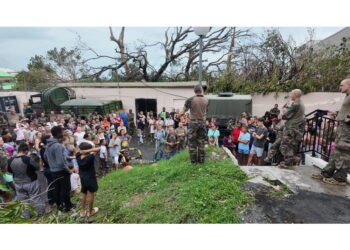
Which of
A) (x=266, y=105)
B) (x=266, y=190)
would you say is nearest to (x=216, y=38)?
(x=266, y=105)

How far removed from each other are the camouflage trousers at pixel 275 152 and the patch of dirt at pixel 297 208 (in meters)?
1.54

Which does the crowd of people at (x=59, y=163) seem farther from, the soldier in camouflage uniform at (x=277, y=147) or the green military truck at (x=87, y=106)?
the green military truck at (x=87, y=106)

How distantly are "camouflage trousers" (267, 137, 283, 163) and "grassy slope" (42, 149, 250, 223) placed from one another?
3.55 ft

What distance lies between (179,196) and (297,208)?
190 centimetres

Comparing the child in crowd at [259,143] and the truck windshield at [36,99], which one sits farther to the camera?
the truck windshield at [36,99]

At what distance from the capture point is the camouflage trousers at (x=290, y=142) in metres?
4.44

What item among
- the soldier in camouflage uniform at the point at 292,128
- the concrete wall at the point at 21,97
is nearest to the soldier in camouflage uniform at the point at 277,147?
the soldier in camouflage uniform at the point at 292,128

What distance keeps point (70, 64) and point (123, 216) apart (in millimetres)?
22382

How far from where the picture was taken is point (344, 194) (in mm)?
3510

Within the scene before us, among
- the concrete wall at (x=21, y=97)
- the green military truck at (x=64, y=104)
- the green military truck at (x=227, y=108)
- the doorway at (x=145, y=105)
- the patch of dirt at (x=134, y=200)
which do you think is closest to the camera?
the patch of dirt at (x=134, y=200)

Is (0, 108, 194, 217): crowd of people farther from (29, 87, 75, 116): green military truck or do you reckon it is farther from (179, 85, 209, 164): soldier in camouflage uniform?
(29, 87, 75, 116): green military truck

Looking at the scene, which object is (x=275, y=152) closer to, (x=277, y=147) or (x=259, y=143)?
(x=277, y=147)

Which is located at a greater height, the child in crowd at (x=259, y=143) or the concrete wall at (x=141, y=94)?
the concrete wall at (x=141, y=94)

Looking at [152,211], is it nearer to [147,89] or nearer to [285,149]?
[285,149]
